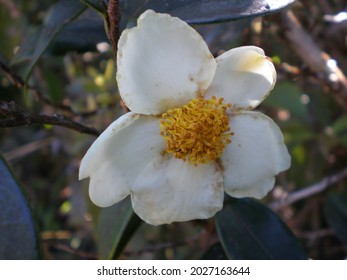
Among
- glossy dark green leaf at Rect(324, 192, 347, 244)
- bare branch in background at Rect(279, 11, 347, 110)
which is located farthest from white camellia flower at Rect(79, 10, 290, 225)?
glossy dark green leaf at Rect(324, 192, 347, 244)

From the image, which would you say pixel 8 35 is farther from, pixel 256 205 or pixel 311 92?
pixel 256 205

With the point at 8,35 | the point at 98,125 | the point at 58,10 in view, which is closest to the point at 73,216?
the point at 98,125

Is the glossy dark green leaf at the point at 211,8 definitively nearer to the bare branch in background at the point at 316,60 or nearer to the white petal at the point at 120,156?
the white petal at the point at 120,156

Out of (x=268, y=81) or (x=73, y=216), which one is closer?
(x=268, y=81)

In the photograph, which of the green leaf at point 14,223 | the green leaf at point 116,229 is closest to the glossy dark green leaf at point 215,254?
the green leaf at point 116,229

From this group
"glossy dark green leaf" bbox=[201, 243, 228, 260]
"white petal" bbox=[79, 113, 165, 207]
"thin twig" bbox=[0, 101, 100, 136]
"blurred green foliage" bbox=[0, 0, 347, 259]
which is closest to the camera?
"thin twig" bbox=[0, 101, 100, 136]

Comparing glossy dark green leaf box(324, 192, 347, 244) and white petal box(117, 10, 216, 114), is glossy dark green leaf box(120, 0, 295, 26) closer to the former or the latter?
white petal box(117, 10, 216, 114)
